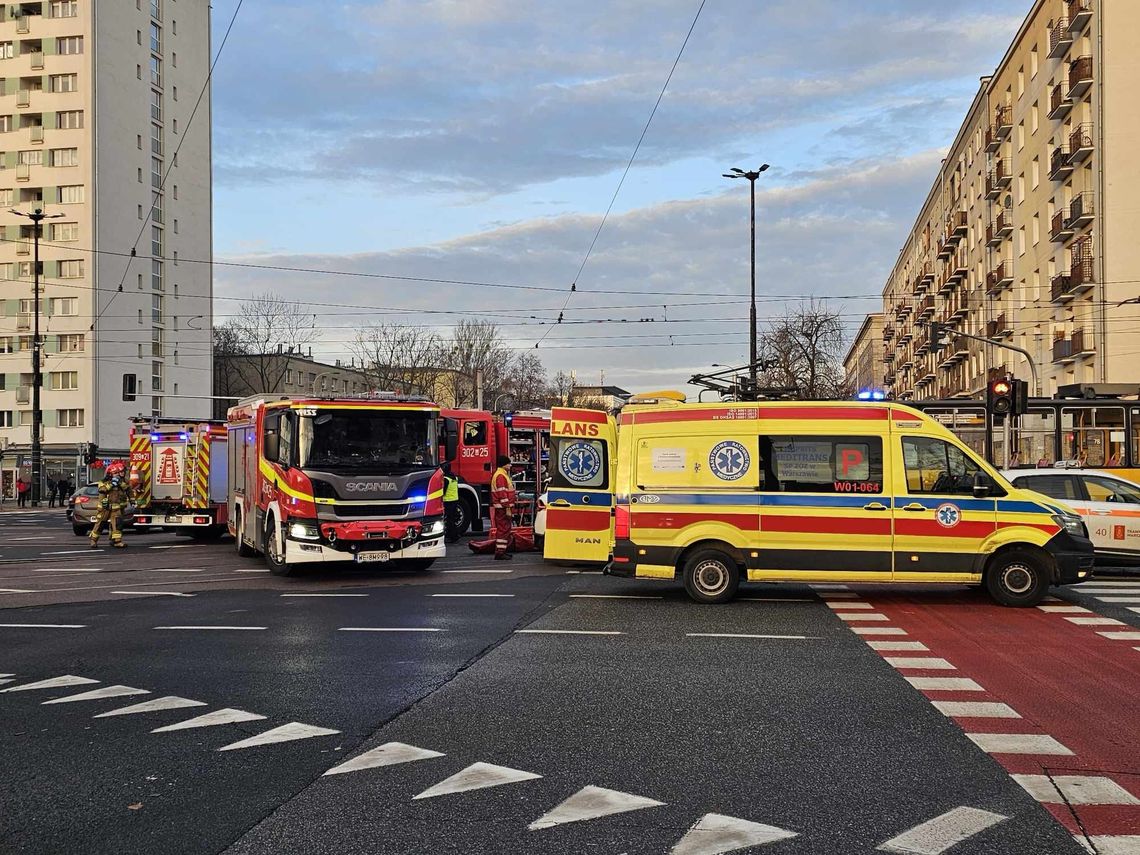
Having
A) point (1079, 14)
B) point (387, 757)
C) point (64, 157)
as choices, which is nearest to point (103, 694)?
point (387, 757)

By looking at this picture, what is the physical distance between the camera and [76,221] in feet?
223

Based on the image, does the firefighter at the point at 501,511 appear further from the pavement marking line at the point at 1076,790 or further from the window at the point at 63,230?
the window at the point at 63,230

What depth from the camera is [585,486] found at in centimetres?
1534

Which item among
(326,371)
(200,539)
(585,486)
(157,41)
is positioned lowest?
(200,539)

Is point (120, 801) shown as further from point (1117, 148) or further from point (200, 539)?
point (1117, 148)

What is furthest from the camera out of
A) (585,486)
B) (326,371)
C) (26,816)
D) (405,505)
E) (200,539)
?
(326,371)

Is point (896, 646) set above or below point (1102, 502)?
below

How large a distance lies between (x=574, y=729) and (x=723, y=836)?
2.13 metres

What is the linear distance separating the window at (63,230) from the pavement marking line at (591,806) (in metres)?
70.6

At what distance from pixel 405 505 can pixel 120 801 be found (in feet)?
37.5

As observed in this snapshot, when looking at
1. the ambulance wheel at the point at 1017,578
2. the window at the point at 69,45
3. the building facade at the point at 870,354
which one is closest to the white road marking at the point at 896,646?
the ambulance wheel at the point at 1017,578

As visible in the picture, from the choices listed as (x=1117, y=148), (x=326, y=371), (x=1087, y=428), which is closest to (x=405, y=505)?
(x=1087, y=428)

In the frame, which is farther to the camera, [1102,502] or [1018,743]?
[1102,502]

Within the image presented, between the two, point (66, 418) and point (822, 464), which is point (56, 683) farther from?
point (66, 418)
